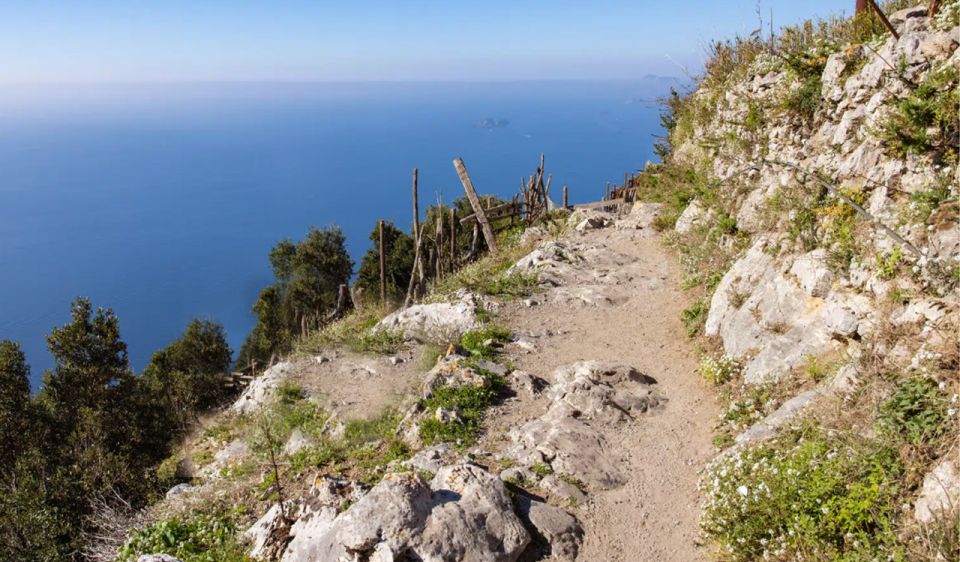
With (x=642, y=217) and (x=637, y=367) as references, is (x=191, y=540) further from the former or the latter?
(x=642, y=217)

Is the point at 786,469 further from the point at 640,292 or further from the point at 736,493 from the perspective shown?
the point at 640,292

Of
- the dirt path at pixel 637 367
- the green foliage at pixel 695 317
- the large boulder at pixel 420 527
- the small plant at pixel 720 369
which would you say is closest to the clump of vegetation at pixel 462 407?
the dirt path at pixel 637 367

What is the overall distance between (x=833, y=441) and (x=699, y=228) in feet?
32.6

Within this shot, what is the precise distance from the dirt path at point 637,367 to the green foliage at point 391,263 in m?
23.2

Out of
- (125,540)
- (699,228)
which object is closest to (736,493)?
(125,540)

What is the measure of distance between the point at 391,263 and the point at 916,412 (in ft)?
123

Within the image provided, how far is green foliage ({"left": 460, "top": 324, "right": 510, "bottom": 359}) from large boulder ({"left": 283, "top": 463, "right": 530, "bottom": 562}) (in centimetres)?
491

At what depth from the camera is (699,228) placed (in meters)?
14.9

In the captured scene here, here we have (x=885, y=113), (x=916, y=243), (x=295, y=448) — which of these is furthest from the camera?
(x=295, y=448)

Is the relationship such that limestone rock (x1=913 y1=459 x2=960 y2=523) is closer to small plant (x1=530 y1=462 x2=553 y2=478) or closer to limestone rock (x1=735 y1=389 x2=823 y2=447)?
limestone rock (x1=735 y1=389 x2=823 y2=447)

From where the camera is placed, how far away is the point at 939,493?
451 centimetres

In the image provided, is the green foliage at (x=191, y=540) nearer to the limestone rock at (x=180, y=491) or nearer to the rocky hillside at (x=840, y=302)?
the limestone rock at (x=180, y=491)

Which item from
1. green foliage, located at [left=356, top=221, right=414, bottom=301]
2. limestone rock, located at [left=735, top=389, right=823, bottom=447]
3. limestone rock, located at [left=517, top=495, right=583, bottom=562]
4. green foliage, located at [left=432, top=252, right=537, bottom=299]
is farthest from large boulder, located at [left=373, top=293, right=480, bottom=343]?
green foliage, located at [left=356, top=221, right=414, bottom=301]

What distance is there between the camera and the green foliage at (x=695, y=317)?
11242 millimetres
